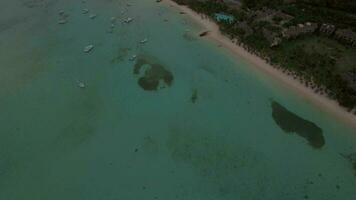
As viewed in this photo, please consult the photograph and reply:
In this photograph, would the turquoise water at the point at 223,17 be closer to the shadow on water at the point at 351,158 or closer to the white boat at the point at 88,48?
the white boat at the point at 88,48

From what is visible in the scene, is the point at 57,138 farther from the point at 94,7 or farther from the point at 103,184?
the point at 94,7

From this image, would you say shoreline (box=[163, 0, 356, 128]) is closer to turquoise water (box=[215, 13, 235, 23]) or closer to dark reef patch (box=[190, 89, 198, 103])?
turquoise water (box=[215, 13, 235, 23])

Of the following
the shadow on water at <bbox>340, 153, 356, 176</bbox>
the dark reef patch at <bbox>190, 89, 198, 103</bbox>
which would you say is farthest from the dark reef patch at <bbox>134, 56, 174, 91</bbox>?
the shadow on water at <bbox>340, 153, 356, 176</bbox>

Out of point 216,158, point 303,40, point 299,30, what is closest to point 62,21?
point 216,158

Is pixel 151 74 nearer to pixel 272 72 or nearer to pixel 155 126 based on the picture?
pixel 155 126

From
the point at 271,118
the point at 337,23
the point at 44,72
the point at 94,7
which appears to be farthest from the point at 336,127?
the point at 94,7

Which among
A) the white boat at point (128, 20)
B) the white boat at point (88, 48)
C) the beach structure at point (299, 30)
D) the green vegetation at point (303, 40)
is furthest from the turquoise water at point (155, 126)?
the beach structure at point (299, 30)
